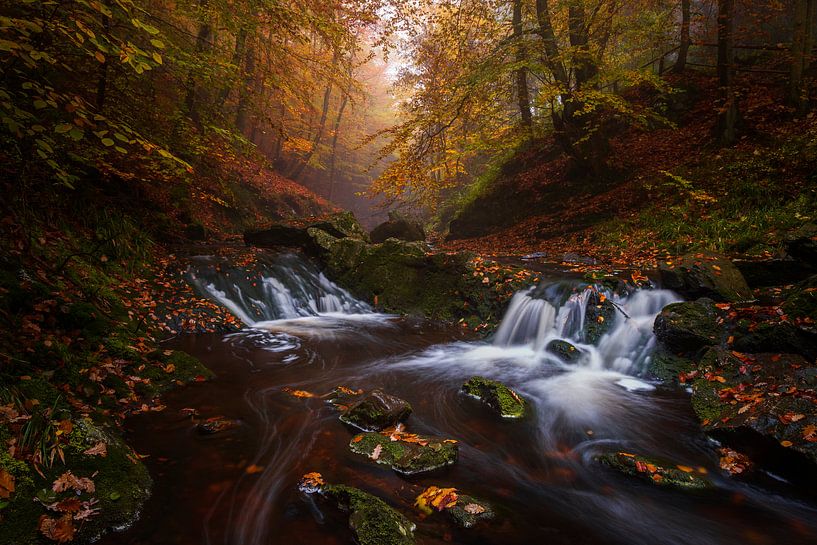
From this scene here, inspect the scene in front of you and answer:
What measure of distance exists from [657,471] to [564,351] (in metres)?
3.26

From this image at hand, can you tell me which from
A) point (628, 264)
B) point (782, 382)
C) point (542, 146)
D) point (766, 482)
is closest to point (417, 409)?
point (766, 482)

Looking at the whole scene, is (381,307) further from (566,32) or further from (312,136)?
(312,136)

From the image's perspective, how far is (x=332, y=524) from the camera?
253 cm

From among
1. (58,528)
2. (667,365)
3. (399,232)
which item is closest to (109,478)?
(58,528)

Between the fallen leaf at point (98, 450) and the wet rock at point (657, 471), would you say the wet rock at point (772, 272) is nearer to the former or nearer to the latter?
the wet rock at point (657, 471)

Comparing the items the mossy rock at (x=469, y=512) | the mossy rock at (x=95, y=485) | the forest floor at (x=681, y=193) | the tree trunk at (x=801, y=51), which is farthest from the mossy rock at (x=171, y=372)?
the tree trunk at (x=801, y=51)

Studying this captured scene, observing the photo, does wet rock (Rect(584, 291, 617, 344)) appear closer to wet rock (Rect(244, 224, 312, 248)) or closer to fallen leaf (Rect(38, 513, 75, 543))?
fallen leaf (Rect(38, 513, 75, 543))

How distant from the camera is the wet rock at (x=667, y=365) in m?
5.22

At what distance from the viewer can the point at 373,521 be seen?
2.37m

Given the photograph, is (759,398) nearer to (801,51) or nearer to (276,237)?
(801,51)

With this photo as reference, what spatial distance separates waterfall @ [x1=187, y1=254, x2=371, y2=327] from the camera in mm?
7992

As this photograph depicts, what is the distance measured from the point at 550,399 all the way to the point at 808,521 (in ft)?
7.97

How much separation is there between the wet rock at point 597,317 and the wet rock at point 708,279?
99 centimetres

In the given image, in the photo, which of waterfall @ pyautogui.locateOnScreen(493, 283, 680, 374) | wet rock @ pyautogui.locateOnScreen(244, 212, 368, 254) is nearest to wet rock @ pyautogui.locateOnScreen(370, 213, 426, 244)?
wet rock @ pyautogui.locateOnScreen(244, 212, 368, 254)
